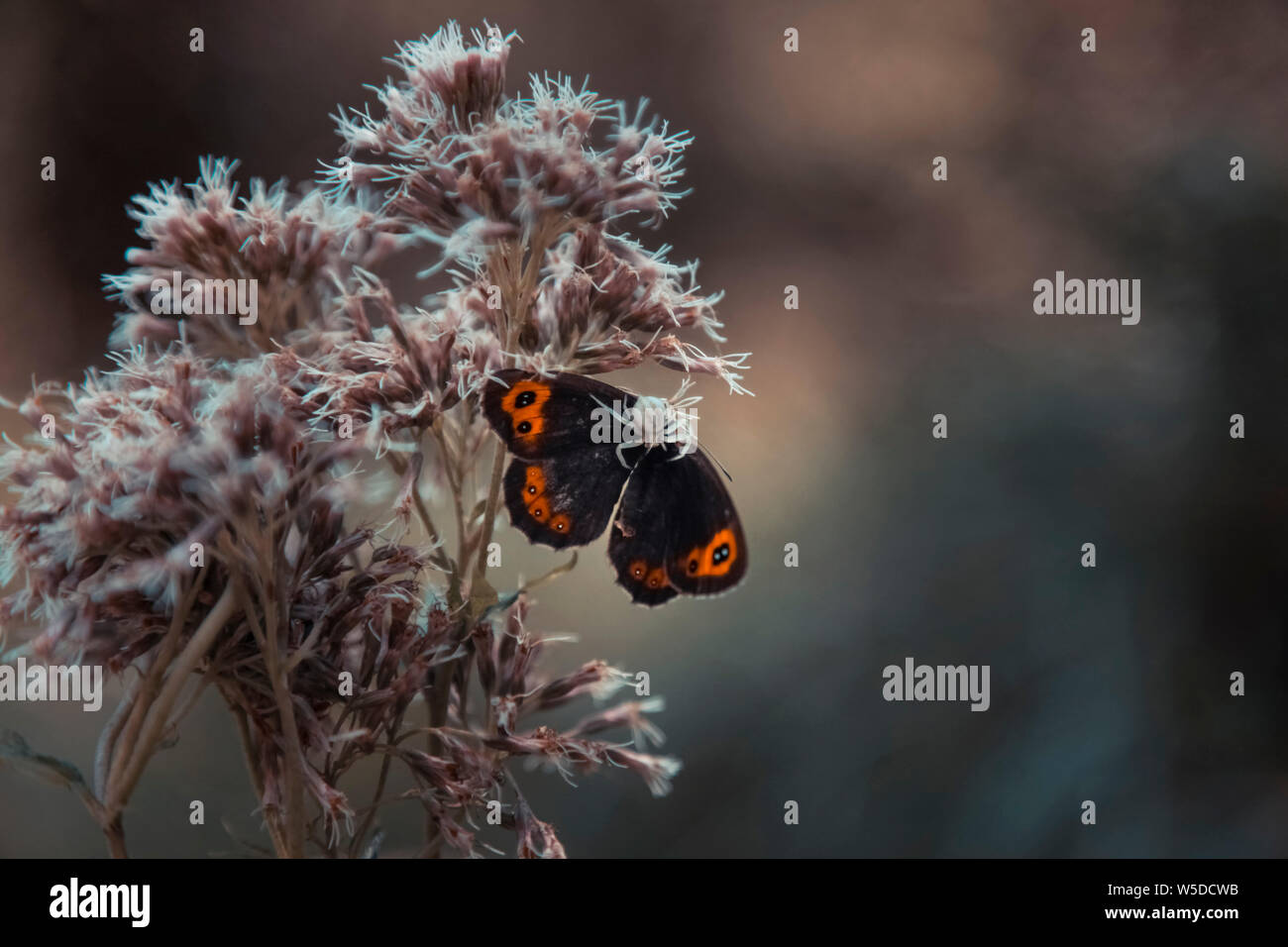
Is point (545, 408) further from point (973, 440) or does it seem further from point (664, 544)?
point (973, 440)

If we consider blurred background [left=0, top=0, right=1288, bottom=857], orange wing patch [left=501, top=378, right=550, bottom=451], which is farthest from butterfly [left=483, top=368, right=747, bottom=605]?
blurred background [left=0, top=0, right=1288, bottom=857]

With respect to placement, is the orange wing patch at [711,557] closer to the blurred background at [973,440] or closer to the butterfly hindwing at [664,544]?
the butterfly hindwing at [664,544]

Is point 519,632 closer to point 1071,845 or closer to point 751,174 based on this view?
point 751,174

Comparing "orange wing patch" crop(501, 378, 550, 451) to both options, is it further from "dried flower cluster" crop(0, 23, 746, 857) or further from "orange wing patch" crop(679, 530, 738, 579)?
"orange wing patch" crop(679, 530, 738, 579)

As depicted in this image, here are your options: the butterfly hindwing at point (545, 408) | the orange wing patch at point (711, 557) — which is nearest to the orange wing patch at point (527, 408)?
the butterfly hindwing at point (545, 408)

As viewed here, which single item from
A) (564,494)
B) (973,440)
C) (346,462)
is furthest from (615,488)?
(973,440)

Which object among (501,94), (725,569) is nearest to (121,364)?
(501,94)

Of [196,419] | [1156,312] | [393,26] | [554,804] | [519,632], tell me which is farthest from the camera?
[1156,312]
